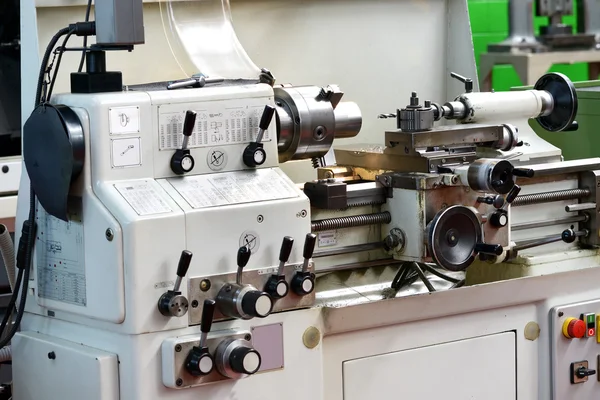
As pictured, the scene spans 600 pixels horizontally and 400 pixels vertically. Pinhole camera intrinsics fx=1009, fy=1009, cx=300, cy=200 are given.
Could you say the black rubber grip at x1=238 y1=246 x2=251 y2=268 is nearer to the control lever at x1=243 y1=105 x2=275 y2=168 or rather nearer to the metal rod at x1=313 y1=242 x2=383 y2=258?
the control lever at x1=243 y1=105 x2=275 y2=168

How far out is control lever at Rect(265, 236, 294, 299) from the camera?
1.82m

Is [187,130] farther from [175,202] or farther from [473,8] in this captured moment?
[473,8]

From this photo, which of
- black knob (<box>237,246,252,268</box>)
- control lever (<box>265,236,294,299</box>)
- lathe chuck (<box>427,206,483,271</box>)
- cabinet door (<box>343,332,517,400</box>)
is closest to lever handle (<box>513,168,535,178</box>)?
lathe chuck (<box>427,206,483,271</box>)

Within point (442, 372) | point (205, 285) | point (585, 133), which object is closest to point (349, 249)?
point (442, 372)

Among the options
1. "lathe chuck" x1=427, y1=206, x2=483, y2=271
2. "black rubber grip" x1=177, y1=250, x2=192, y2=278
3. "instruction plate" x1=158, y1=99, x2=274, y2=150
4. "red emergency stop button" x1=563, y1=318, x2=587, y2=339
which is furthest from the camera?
"red emergency stop button" x1=563, y1=318, x2=587, y2=339

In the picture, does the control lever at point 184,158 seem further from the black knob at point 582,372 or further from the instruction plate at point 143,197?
the black knob at point 582,372

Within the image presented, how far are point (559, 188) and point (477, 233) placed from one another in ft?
1.28

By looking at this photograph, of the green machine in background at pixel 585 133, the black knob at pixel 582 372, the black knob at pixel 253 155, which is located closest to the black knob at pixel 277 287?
the black knob at pixel 253 155

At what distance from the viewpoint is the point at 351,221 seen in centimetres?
209

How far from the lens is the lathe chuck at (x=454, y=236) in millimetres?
2021

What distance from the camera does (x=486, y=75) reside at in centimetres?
509

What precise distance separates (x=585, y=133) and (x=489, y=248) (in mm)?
926

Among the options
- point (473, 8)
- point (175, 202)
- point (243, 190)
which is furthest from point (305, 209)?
point (473, 8)

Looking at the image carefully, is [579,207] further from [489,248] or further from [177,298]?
[177,298]
